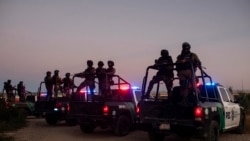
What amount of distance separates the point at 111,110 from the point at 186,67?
3430 mm

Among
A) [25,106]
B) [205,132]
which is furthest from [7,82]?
[205,132]

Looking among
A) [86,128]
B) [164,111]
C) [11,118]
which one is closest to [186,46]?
[164,111]

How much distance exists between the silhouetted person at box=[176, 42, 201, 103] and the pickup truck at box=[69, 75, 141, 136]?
2387 mm

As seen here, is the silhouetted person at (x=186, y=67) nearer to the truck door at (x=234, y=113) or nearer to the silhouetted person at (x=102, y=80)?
the truck door at (x=234, y=113)

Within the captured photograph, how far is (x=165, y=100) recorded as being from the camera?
34.0ft

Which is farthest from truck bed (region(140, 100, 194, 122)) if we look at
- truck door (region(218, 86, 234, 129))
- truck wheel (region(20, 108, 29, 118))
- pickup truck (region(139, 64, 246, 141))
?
truck wheel (region(20, 108, 29, 118))

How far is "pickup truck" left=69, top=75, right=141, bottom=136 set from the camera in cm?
1277

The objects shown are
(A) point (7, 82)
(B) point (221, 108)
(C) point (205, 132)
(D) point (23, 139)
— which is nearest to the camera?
(C) point (205, 132)

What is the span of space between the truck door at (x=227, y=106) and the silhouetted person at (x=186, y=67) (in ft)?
5.96

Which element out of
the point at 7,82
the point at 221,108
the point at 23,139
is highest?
the point at 7,82

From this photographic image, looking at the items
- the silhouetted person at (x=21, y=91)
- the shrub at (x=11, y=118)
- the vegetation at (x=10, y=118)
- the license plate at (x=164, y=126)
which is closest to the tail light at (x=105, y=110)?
the license plate at (x=164, y=126)

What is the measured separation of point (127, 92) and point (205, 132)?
16.4 ft

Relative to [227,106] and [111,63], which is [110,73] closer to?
[111,63]

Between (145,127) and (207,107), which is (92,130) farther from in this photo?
(207,107)
